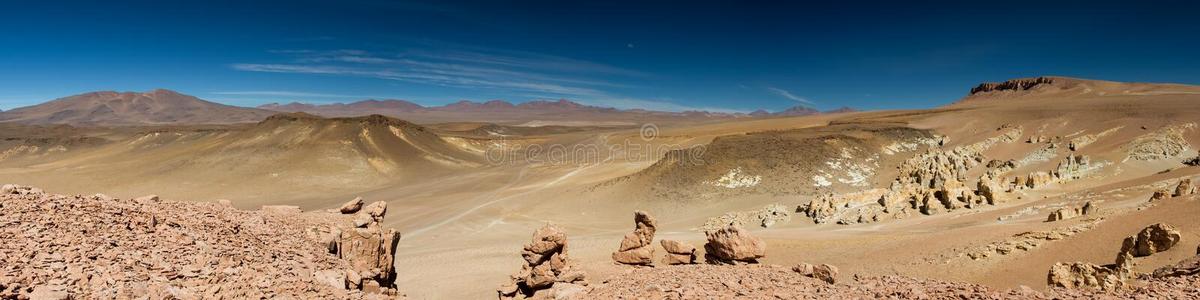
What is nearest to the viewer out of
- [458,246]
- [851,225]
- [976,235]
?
[976,235]

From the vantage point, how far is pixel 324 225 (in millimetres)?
11867

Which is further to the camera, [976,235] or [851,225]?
[851,225]

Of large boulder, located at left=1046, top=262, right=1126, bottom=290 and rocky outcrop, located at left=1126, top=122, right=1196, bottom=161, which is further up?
rocky outcrop, located at left=1126, top=122, right=1196, bottom=161

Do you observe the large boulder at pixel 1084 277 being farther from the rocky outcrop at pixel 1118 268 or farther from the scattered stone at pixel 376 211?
the scattered stone at pixel 376 211

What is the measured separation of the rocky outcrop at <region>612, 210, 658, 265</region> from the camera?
12.8 metres

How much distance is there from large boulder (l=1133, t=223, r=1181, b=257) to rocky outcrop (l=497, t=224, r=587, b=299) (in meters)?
10.4

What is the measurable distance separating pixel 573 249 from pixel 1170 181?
19.5 meters

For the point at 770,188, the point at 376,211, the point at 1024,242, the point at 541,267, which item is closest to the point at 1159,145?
the point at 770,188

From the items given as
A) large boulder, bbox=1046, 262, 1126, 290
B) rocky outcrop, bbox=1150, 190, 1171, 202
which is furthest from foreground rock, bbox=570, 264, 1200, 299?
rocky outcrop, bbox=1150, 190, 1171, 202

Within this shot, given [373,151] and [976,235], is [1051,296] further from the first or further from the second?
[373,151]

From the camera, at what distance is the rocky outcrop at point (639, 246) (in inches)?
504

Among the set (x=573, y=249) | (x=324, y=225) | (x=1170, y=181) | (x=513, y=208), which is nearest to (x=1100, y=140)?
(x=1170, y=181)

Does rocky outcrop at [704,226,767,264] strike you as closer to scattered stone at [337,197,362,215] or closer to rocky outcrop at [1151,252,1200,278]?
rocky outcrop at [1151,252,1200,278]

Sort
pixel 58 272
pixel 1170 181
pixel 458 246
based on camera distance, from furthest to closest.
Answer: pixel 458 246 < pixel 1170 181 < pixel 58 272
